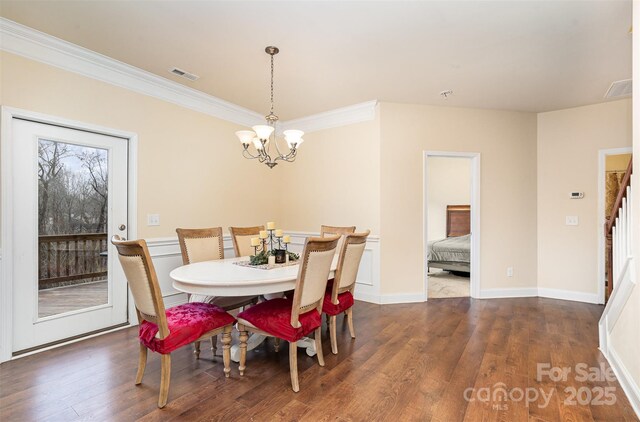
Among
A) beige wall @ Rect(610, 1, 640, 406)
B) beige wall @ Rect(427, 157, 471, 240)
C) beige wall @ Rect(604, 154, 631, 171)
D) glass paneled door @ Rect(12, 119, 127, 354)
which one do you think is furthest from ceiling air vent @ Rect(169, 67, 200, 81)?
beige wall @ Rect(604, 154, 631, 171)

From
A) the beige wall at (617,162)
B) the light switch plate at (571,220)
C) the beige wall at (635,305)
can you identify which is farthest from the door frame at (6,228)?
the beige wall at (617,162)

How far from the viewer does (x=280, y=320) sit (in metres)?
2.11

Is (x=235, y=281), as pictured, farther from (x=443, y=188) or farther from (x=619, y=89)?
(x=443, y=188)

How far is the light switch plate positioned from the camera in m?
4.21

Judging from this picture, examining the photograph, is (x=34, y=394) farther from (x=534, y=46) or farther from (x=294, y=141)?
(x=534, y=46)

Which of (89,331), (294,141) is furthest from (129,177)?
(294,141)

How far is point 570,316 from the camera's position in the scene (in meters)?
3.57

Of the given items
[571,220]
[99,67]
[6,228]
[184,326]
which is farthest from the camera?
[571,220]

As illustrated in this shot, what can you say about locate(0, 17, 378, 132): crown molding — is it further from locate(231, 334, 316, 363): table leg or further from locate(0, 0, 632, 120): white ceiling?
locate(231, 334, 316, 363): table leg

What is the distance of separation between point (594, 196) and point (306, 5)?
4426 mm

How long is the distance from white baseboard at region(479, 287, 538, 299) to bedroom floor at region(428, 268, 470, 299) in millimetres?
254

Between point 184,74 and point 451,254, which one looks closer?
point 184,74

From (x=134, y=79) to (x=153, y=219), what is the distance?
1.49m

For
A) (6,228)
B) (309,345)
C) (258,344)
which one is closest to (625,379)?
(309,345)
